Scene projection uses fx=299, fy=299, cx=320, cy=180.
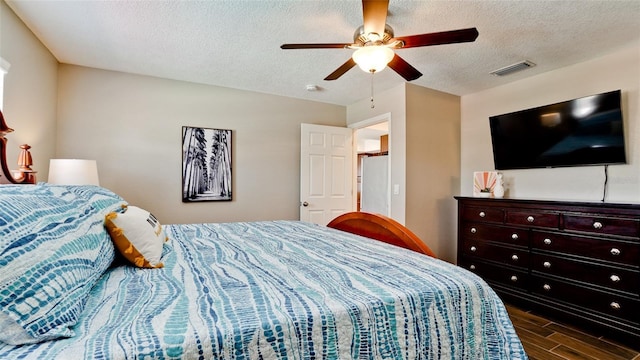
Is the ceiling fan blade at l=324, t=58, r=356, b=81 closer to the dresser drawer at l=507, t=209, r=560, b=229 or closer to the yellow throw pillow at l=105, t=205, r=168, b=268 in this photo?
the yellow throw pillow at l=105, t=205, r=168, b=268

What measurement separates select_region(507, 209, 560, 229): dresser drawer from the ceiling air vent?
1.45 m

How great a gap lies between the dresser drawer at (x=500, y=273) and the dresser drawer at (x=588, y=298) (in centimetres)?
10

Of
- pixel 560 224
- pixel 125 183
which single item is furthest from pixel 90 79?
pixel 560 224

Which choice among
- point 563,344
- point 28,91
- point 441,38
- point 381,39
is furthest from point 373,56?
point 28,91

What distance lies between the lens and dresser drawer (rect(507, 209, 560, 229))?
265cm

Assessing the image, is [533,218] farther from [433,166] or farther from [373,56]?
[373,56]

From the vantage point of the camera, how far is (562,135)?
2975mm

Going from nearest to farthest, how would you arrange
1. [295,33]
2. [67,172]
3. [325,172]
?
[295,33], [67,172], [325,172]

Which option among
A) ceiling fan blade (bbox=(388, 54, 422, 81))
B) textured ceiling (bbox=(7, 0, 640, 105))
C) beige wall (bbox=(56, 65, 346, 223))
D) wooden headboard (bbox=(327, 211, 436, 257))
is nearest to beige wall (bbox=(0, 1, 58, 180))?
textured ceiling (bbox=(7, 0, 640, 105))

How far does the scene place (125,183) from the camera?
332cm

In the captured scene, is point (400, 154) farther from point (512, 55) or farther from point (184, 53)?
point (184, 53)

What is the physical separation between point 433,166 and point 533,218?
1.28 metres

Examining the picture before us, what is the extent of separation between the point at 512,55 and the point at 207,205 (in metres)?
3.65

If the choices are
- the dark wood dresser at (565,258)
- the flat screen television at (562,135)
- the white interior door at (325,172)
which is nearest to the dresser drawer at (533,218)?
the dark wood dresser at (565,258)
